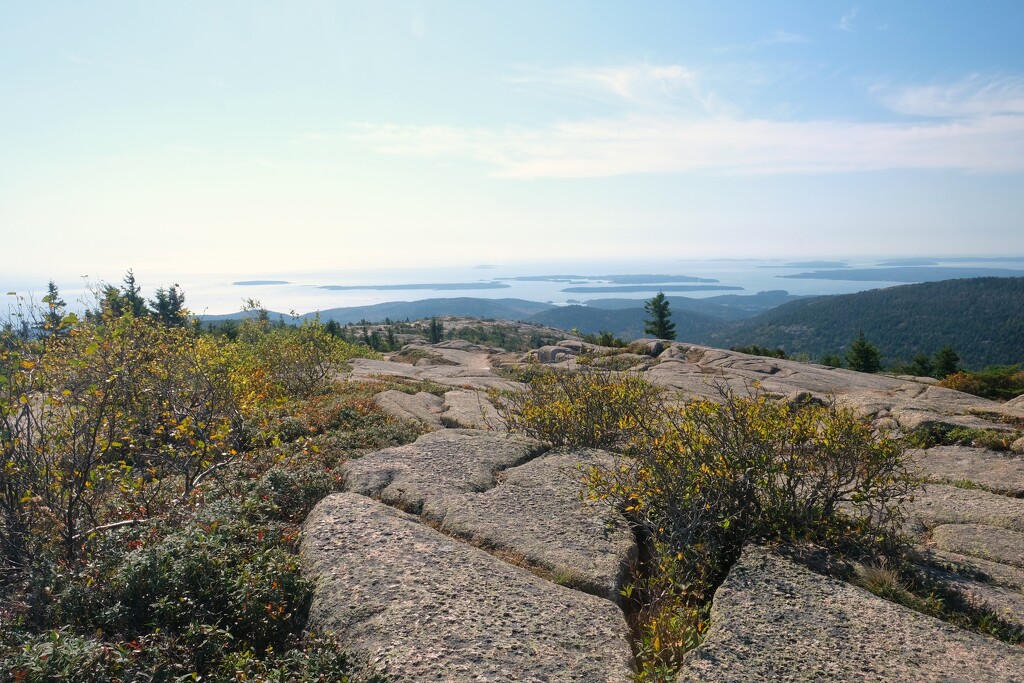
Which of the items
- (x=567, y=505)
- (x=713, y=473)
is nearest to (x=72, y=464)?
(x=567, y=505)

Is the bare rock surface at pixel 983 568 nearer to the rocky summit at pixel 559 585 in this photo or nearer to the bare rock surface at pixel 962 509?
the rocky summit at pixel 559 585

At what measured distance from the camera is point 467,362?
3491cm

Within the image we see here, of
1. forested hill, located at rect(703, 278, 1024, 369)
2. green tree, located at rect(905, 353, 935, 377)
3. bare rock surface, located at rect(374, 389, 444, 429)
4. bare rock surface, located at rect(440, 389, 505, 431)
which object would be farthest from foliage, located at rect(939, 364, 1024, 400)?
forested hill, located at rect(703, 278, 1024, 369)

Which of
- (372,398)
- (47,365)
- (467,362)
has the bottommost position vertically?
(467,362)

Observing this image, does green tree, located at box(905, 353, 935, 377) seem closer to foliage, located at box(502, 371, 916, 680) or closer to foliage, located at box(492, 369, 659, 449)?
foliage, located at box(492, 369, 659, 449)

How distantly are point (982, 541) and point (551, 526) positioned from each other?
463cm

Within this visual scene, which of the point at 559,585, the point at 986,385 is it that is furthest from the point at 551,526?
the point at 986,385

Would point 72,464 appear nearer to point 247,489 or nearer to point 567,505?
point 247,489

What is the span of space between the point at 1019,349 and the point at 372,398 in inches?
7467

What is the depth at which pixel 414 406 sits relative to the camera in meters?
13.0

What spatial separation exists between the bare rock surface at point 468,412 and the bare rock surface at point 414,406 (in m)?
0.21

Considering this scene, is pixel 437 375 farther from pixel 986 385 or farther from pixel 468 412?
pixel 986 385

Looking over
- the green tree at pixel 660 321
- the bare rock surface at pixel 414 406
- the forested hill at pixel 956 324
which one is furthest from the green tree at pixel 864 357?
the forested hill at pixel 956 324

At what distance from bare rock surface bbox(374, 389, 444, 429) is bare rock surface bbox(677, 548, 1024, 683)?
7380mm
